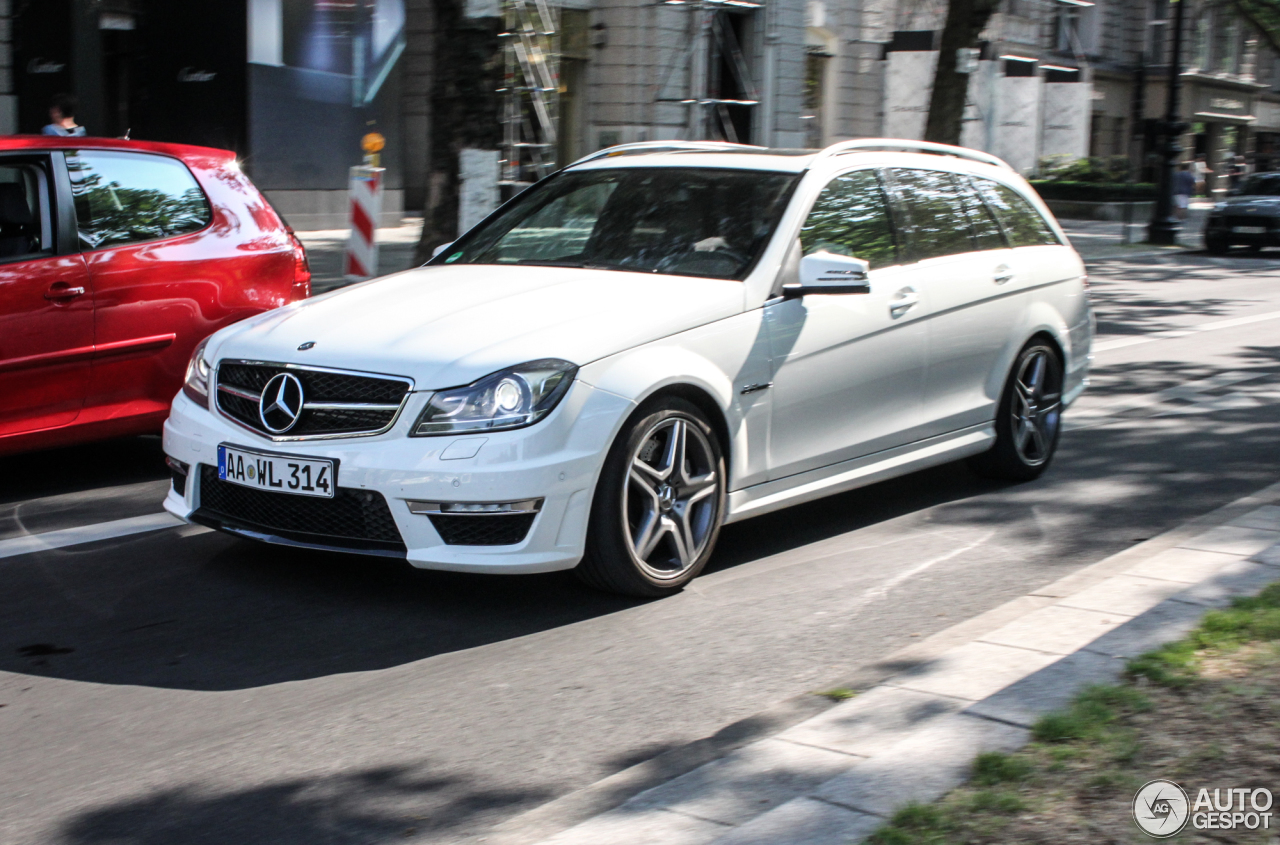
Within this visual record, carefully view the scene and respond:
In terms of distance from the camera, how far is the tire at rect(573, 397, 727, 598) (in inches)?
195

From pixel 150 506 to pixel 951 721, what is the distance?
4146mm

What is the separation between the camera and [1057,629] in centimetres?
456

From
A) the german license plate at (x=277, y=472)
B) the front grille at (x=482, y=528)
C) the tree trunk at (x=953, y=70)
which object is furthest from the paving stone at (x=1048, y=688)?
the tree trunk at (x=953, y=70)

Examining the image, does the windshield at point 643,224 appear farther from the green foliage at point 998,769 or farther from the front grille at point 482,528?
the green foliage at point 998,769

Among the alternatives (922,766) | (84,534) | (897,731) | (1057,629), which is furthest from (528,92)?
(922,766)

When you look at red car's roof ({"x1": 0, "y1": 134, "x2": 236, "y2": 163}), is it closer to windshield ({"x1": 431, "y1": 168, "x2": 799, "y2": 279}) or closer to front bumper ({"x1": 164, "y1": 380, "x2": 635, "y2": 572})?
windshield ({"x1": 431, "y1": 168, "x2": 799, "y2": 279})

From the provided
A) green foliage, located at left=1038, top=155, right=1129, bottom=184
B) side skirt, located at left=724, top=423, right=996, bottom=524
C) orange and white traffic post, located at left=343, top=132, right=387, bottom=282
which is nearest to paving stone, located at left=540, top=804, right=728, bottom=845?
side skirt, located at left=724, top=423, right=996, bottom=524

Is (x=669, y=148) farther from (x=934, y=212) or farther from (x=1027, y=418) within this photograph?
(x=1027, y=418)

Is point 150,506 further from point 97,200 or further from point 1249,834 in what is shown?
point 1249,834

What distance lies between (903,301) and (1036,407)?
57.8 inches

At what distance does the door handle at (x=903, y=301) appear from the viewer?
241 inches

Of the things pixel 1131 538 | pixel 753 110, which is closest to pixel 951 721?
pixel 1131 538

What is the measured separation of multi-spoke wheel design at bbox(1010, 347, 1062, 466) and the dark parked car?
22.1 metres

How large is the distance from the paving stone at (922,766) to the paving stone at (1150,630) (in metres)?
0.80
